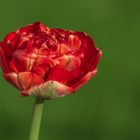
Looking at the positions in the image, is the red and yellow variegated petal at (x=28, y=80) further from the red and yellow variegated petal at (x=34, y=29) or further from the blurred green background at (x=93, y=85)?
the blurred green background at (x=93, y=85)

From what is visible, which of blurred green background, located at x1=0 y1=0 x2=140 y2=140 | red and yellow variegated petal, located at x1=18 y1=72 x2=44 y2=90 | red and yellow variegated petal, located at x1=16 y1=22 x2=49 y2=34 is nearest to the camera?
red and yellow variegated petal, located at x1=18 y1=72 x2=44 y2=90

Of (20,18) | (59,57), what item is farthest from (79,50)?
(20,18)

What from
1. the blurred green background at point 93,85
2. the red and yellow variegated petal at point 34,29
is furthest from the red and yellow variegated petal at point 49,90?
the blurred green background at point 93,85

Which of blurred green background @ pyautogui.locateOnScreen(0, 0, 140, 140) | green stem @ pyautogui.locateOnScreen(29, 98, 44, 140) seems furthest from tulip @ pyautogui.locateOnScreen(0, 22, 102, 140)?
blurred green background @ pyautogui.locateOnScreen(0, 0, 140, 140)

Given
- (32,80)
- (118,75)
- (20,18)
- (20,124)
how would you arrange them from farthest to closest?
1. (20,18)
2. (118,75)
3. (20,124)
4. (32,80)

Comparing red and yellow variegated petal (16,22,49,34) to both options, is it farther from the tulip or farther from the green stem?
the green stem

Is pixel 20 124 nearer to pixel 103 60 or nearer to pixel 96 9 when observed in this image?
pixel 103 60

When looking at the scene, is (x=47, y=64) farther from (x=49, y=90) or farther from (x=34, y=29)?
(x=34, y=29)
